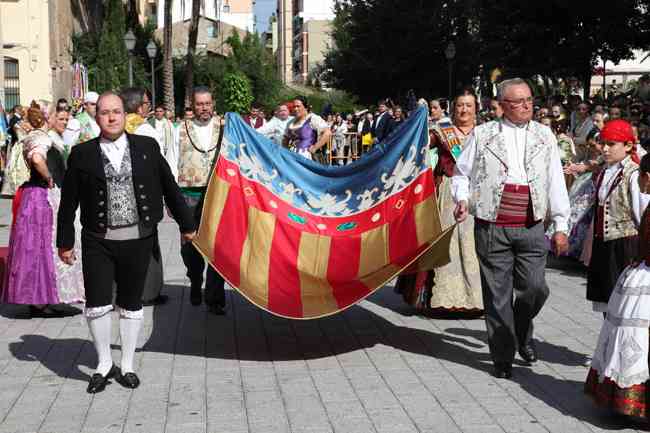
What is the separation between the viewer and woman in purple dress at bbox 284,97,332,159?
11664mm

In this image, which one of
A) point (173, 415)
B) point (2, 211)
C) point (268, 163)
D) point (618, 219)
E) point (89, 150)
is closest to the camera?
point (173, 415)

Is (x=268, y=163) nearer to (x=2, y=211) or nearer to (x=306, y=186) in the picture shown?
(x=306, y=186)

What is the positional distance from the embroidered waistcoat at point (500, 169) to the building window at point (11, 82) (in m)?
29.7

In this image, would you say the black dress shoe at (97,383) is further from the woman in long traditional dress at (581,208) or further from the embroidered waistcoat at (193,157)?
the woman in long traditional dress at (581,208)

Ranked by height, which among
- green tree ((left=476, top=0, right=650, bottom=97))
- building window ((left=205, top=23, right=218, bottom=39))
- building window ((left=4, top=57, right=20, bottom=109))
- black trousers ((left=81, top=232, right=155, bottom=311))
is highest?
building window ((left=205, top=23, right=218, bottom=39))

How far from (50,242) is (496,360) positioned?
410 cm

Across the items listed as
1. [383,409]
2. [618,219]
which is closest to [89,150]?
[383,409]

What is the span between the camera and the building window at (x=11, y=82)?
3400 centimetres

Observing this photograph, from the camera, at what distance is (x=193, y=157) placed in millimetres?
8930

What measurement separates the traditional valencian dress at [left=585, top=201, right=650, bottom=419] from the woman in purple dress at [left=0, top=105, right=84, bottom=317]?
4845 millimetres

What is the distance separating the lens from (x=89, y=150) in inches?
249

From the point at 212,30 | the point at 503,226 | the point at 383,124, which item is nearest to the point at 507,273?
the point at 503,226

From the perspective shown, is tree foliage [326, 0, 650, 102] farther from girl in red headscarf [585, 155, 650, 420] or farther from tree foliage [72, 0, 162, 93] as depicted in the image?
girl in red headscarf [585, 155, 650, 420]

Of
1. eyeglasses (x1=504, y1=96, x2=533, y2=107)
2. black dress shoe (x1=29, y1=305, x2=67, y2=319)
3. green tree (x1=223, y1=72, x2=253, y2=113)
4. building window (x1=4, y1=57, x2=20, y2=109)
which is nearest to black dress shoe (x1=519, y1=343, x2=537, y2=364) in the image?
eyeglasses (x1=504, y1=96, x2=533, y2=107)
